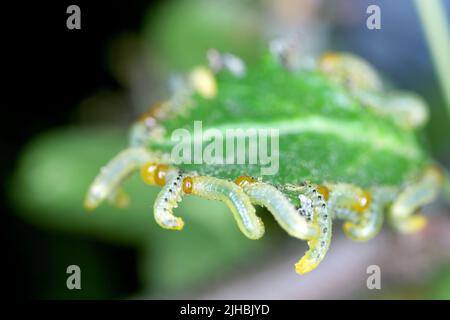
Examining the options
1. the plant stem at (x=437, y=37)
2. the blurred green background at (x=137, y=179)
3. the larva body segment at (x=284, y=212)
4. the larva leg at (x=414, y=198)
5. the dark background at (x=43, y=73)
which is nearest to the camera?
the larva body segment at (x=284, y=212)

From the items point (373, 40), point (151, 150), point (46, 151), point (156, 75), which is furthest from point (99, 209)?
point (373, 40)

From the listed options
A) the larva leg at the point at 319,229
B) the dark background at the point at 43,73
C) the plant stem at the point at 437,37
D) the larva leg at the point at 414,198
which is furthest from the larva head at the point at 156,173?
the dark background at the point at 43,73

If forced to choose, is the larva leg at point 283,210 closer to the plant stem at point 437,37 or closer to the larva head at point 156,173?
the larva head at point 156,173

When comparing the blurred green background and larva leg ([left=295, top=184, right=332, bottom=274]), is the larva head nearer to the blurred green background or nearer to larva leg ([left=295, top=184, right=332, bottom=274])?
larva leg ([left=295, top=184, right=332, bottom=274])

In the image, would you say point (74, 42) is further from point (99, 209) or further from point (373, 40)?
point (373, 40)
